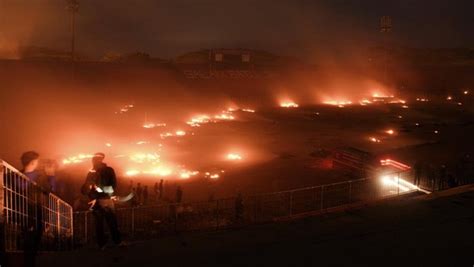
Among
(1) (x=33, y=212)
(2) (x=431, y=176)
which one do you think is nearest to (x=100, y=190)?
(1) (x=33, y=212)

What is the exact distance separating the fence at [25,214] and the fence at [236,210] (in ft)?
15.5

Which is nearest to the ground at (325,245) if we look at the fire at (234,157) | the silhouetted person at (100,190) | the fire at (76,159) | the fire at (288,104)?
the silhouetted person at (100,190)

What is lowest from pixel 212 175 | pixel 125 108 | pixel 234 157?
pixel 212 175

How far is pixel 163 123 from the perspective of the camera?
150ft

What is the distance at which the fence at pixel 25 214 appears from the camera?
6.38 metres

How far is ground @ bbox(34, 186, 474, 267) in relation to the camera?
A: 7625 mm

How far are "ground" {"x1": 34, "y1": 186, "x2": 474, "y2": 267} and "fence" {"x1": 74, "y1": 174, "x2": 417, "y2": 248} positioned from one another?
158 inches

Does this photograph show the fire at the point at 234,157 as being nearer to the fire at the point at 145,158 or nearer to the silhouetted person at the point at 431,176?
the fire at the point at 145,158

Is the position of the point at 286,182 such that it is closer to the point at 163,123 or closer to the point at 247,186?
the point at 247,186

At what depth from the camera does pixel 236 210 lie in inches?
606

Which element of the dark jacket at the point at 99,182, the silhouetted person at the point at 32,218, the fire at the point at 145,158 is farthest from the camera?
the fire at the point at 145,158

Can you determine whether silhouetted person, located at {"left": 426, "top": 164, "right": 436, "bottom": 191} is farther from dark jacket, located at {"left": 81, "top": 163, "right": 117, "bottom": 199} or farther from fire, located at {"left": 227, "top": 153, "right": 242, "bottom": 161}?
dark jacket, located at {"left": 81, "top": 163, "right": 117, "bottom": 199}

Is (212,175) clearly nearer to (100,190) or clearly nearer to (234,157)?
(234,157)

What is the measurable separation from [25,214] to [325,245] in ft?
17.8
